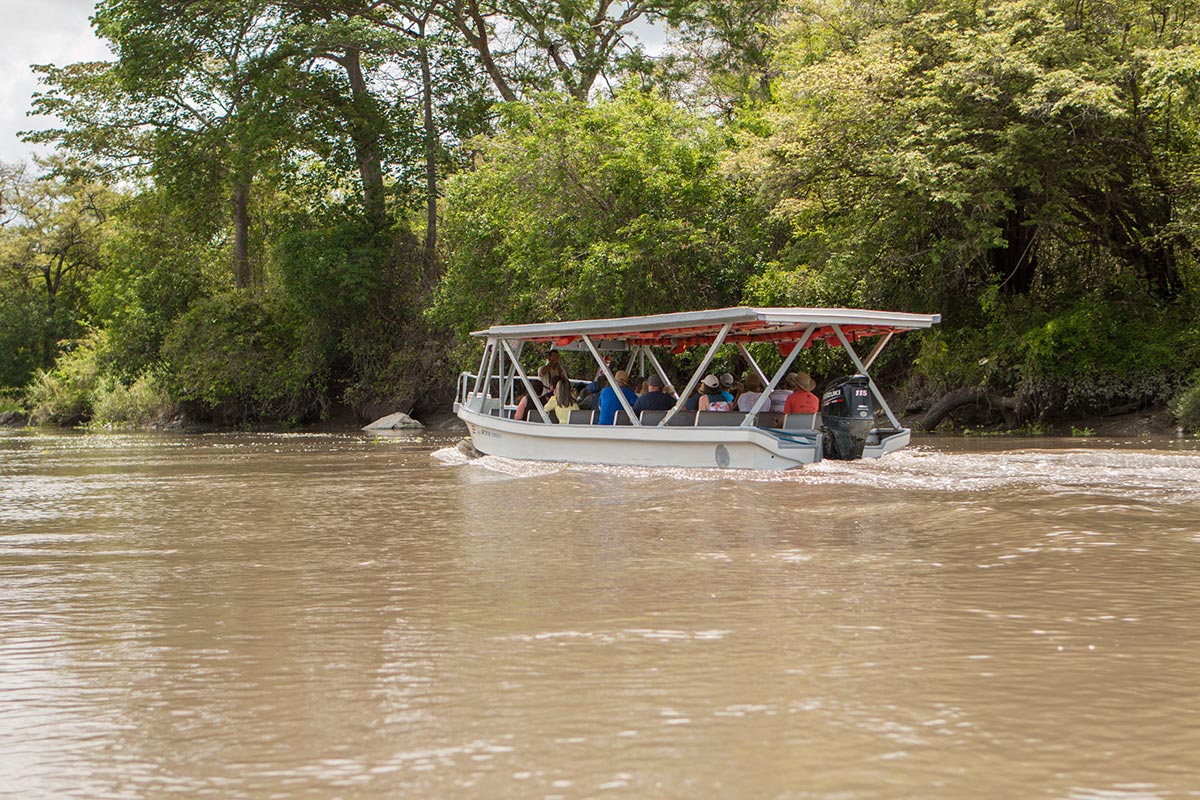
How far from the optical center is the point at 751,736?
13.5 feet

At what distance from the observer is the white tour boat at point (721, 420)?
14.5 metres

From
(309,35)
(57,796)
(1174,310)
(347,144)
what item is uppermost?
(309,35)

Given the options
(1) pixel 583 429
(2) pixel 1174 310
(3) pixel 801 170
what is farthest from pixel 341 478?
(2) pixel 1174 310

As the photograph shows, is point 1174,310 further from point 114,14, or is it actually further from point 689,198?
point 114,14

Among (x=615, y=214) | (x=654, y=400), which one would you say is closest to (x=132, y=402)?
(x=615, y=214)

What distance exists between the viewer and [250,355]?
38.1 m

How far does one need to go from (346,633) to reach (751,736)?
2.48 m

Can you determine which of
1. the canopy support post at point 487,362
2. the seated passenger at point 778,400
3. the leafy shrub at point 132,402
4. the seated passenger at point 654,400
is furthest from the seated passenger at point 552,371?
the leafy shrub at point 132,402

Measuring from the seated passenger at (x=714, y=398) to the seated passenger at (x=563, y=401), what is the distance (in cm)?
229

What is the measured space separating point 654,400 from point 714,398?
91 cm

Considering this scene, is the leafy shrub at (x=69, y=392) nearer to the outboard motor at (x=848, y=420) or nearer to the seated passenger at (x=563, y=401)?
the seated passenger at (x=563, y=401)

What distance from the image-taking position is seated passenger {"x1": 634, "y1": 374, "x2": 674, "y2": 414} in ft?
54.4

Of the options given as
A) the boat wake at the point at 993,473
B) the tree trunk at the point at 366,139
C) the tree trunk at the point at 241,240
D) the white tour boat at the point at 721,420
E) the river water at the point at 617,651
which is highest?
the tree trunk at the point at 366,139

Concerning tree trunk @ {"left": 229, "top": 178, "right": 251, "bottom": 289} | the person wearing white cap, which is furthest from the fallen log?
tree trunk @ {"left": 229, "top": 178, "right": 251, "bottom": 289}
